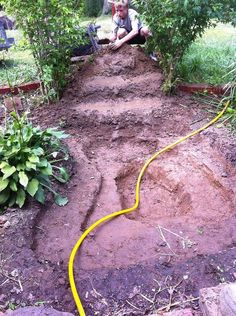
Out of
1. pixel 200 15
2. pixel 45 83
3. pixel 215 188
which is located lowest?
pixel 215 188

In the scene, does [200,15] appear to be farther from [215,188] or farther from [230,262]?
[230,262]

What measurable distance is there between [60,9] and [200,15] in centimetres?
155

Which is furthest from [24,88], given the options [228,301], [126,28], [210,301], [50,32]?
[228,301]

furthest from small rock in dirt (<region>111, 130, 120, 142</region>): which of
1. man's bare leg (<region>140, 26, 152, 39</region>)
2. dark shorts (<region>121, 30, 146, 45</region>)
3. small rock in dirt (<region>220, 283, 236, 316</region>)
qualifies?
small rock in dirt (<region>220, 283, 236, 316</region>)

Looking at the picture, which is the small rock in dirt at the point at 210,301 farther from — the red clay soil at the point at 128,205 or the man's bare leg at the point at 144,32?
the man's bare leg at the point at 144,32

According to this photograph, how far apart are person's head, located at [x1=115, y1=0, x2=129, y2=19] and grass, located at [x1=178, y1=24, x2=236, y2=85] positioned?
1.10m

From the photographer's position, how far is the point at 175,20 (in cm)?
409

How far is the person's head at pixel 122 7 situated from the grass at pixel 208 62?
110 cm

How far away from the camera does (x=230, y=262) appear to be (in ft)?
7.90

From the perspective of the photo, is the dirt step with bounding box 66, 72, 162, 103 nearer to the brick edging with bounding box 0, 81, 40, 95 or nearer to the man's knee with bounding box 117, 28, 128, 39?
the brick edging with bounding box 0, 81, 40, 95

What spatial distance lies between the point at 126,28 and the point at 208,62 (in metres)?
1.32

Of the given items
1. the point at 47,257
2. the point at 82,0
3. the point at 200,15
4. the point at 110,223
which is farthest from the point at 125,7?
the point at 47,257

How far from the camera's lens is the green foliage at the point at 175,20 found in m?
4.01

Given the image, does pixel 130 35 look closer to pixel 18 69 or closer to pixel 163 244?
pixel 18 69
